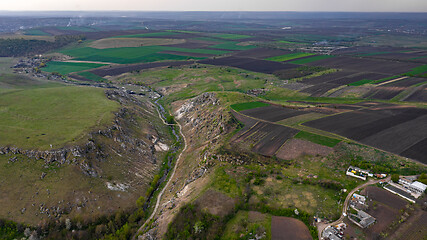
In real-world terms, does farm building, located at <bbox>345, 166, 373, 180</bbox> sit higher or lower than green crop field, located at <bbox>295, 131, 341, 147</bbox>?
lower

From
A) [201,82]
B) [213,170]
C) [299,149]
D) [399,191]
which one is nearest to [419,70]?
[201,82]

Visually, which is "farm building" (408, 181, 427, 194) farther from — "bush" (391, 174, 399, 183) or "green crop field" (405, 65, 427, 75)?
"green crop field" (405, 65, 427, 75)

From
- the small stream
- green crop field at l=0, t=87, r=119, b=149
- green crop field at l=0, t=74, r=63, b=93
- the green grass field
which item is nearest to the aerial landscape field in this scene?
the small stream

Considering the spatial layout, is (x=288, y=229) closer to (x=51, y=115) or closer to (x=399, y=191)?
(x=399, y=191)

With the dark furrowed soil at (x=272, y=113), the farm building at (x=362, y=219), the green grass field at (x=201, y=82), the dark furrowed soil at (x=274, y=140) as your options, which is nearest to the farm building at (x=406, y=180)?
the farm building at (x=362, y=219)

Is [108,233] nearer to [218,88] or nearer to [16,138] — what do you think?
[16,138]

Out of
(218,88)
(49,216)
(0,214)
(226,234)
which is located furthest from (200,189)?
(218,88)
